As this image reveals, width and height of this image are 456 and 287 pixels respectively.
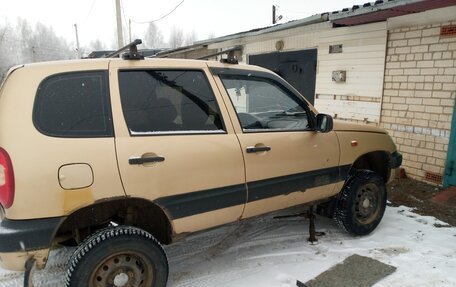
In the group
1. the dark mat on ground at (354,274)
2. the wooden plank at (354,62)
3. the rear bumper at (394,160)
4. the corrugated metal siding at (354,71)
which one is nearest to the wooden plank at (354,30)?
the corrugated metal siding at (354,71)

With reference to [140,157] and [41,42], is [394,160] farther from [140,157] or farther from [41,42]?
[41,42]

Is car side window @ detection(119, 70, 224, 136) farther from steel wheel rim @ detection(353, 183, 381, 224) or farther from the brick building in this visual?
the brick building

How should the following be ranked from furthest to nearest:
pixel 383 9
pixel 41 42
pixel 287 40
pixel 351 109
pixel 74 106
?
pixel 41 42
pixel 287 40
pixel 351 109
pixel 383 9
pixel 74 106

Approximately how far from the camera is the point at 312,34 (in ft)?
26.7

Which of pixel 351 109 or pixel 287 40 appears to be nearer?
pixel 351 109

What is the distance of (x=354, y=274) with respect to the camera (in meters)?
3.30

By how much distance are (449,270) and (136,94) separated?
319 cm

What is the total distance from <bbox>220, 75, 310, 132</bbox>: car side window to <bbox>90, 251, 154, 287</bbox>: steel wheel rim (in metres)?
1.36

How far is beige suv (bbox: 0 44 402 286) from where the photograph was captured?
228 centimetres

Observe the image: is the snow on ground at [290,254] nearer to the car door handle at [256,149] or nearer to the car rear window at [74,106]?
the car door handle at [256,149]

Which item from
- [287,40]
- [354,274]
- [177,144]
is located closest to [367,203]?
[354,274]

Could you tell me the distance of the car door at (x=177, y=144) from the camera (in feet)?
8.43

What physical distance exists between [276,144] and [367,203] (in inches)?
62.6

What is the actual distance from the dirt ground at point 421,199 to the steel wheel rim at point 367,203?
1.12 metres
